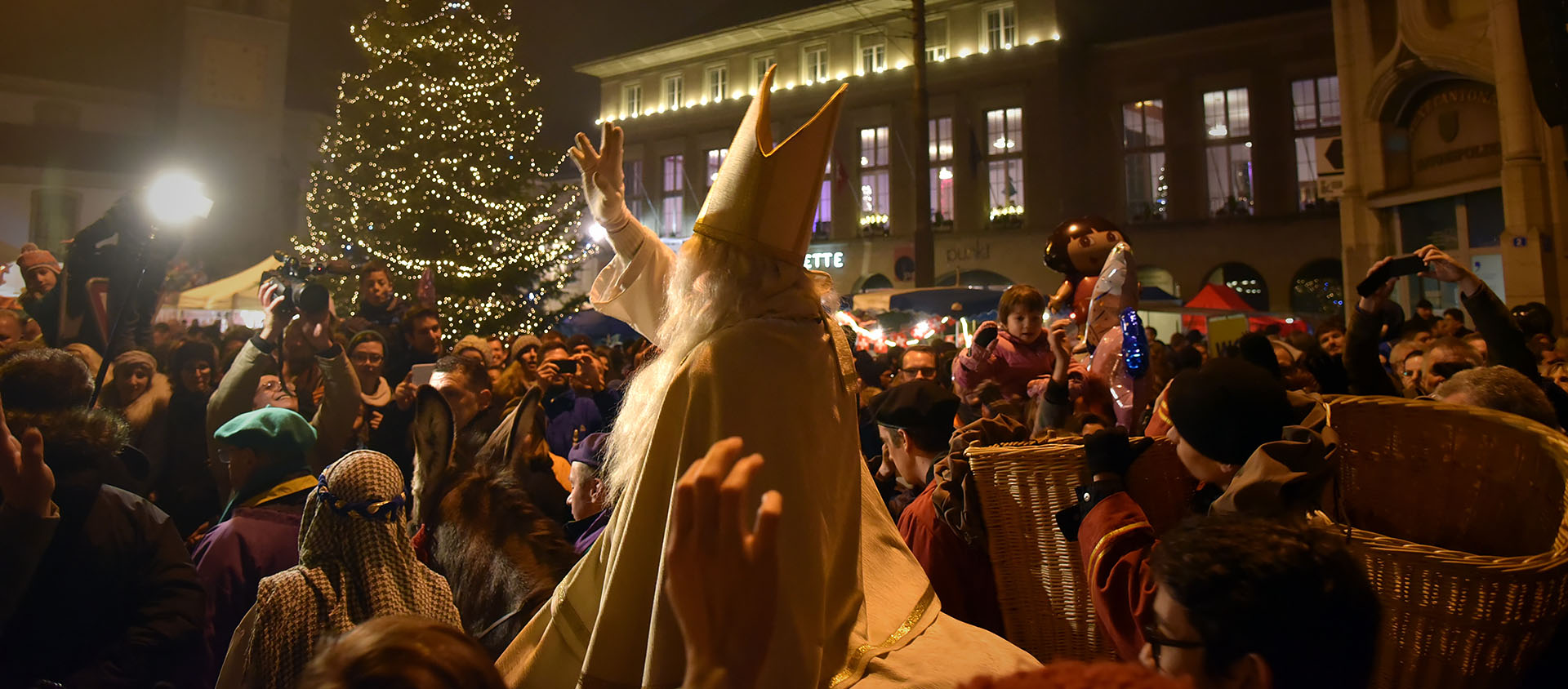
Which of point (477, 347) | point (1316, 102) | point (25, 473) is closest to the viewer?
point (25, 473)

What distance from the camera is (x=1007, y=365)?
4520mm

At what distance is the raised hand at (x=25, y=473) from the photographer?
247 centimetres

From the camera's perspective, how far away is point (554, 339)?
18.2ft

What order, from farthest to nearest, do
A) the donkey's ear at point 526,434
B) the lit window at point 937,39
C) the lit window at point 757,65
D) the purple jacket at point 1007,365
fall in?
the lit window at point 757,65 < the lit window at point 937,39 < the purple jacket at point 1007,365 < the donkey's ear at point 526,434

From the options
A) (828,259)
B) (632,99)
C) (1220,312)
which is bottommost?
(1220,312)


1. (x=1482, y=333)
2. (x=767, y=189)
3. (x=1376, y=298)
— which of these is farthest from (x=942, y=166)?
(x=767, y=189)

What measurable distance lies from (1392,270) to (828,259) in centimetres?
2782

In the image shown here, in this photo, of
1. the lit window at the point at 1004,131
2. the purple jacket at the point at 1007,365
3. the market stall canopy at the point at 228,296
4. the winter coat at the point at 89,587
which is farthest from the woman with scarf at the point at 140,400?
the lit window at the point at 1004,131

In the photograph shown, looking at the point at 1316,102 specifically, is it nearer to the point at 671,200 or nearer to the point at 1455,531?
the point at 671,200

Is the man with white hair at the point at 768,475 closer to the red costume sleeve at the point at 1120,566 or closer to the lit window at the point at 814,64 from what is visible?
the red costume sleeve at the point at 1120,566

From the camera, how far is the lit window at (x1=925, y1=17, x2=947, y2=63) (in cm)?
2888

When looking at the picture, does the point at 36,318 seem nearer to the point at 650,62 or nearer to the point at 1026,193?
the point at 1026,193

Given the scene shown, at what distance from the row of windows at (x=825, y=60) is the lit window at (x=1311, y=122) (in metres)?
8.77

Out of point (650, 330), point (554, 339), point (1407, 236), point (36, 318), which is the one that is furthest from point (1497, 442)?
point (1407, 236)
